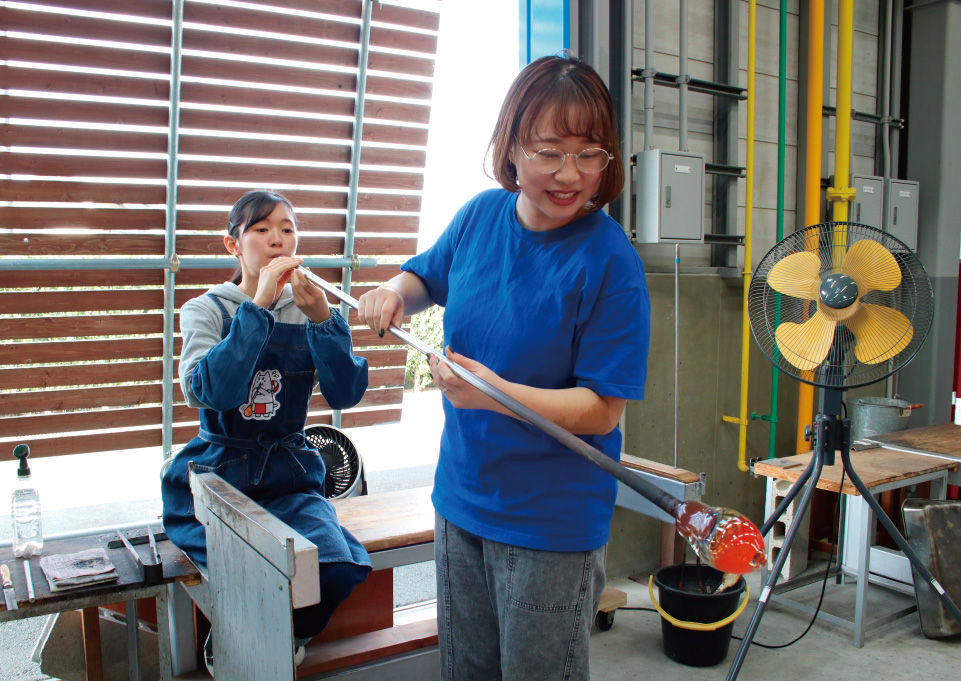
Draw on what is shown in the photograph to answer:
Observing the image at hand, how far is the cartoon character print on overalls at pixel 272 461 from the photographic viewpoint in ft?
6.04

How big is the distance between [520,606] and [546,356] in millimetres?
374

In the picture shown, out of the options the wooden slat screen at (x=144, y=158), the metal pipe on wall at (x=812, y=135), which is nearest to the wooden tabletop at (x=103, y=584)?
the wooden slat screen at (x=144, y=158)

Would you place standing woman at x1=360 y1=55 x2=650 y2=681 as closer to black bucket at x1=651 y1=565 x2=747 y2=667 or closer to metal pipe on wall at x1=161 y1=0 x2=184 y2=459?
black bucket at x1=651 y1=565 x2=747 y2=667

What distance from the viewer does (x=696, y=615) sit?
2500 mm

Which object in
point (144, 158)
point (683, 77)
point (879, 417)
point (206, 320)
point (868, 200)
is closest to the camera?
point (206, 320)

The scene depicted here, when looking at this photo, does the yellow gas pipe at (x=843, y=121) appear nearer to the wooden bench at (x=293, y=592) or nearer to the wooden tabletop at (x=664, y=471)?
the wooden tabletop at (x=664, y=471)

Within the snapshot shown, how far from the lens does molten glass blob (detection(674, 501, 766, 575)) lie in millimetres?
832

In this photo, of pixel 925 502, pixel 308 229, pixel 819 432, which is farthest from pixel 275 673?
pixel 308 229

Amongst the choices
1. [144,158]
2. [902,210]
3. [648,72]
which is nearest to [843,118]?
[902,210]

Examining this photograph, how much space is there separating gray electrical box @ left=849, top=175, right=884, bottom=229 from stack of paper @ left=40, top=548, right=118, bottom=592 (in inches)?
144

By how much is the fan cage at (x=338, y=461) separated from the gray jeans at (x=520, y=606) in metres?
1.41

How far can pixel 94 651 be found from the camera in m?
1.92

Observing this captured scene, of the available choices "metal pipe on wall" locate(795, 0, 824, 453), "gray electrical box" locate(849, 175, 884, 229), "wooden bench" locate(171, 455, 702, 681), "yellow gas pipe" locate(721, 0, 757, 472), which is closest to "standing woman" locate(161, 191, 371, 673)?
"wooden bench" locate(171, 455, 702, 681)

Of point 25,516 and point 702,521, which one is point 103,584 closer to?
point 25,516
